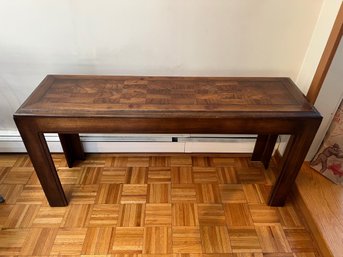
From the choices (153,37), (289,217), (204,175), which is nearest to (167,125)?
(153,37)

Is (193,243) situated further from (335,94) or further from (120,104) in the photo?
(335,94)

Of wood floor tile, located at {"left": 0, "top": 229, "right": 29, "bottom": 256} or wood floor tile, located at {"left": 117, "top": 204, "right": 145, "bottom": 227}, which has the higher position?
wood floor tile, located at {"left": 117, "top": 204, "right": 145, "bottom": 227}

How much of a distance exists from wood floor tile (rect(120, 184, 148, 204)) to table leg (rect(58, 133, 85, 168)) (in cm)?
37

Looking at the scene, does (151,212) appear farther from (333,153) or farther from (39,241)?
(333,153)

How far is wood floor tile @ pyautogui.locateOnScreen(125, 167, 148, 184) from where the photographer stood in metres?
1.41

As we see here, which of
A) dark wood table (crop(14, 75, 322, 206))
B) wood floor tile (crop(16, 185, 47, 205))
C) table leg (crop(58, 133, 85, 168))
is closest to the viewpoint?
dark wood table (crop(14, 75, 322, 206))

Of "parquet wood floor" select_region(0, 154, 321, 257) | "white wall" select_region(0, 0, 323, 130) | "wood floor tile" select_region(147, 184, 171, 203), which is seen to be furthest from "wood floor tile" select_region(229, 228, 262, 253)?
"white wall" select_region(0, 0, 323, 130)

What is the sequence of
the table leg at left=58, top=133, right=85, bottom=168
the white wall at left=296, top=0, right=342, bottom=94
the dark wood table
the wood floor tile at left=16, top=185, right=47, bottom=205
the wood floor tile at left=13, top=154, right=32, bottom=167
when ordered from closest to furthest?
the dark wood table → the white wall at left=296, top=0, right=342, bottom=94 → the wood floor tile at left=16, top=185, right=47, bottom=205 → the table leg at left=58, top=133, right=85, bottom=168 → the wood floor tile at left=13, top=154, right=32, bottom=167

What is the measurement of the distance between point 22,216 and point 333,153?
1.61m

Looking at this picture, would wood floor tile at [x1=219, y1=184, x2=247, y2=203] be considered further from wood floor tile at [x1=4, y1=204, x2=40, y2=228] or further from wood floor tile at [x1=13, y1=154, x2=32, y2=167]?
wood floor tile at [x1=13, y1=154, x2=32, y2=167]

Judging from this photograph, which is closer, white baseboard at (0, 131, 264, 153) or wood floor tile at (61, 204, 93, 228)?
wood floor tile at (61, 204, 93, 228)

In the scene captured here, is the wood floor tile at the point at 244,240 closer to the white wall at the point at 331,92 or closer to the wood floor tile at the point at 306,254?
the wood floor tile at the point at 306,254

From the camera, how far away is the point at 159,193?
1.34 meters

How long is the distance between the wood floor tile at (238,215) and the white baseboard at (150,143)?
14.9 inches
